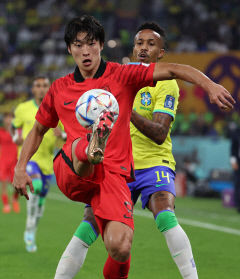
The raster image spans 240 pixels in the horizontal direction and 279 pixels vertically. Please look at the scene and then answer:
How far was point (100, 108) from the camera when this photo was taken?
12.6 ft

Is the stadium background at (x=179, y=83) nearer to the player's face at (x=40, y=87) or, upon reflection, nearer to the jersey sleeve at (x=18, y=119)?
the jersey sleeve at (x=18, y=119)

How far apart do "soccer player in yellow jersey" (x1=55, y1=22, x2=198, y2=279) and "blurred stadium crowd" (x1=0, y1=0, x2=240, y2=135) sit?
1931 cm

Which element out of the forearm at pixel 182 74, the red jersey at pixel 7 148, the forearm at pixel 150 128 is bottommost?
the red jersey at pixel 7 148

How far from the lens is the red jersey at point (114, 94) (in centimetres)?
423

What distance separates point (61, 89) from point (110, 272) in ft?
3.96

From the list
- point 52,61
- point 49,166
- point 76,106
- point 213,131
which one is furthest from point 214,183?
point 76,106

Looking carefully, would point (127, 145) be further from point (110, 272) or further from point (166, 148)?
point (166, 148)

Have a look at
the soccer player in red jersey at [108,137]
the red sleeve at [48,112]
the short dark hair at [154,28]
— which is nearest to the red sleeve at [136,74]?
the soccer player in red jersey at [108,137]

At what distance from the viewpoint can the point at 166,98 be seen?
212 inches

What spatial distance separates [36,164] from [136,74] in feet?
14.6

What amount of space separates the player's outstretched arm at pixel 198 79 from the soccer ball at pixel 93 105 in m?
0.38

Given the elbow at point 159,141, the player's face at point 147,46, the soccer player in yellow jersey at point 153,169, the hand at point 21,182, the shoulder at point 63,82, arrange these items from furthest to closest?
the player's face at point 147,46, the elbow at point 159,141, the soccer player in yellow jersey at point 153,169, the hand at point 21,182, the shoulder at point 63,82

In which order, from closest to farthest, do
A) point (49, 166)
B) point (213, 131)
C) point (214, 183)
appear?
point (49, 166)
point (214, 183)
point (213, 131)

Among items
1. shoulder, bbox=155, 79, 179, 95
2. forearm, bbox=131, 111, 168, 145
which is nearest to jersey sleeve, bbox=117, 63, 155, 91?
forearm, bbox=131, 111, 168, 145
